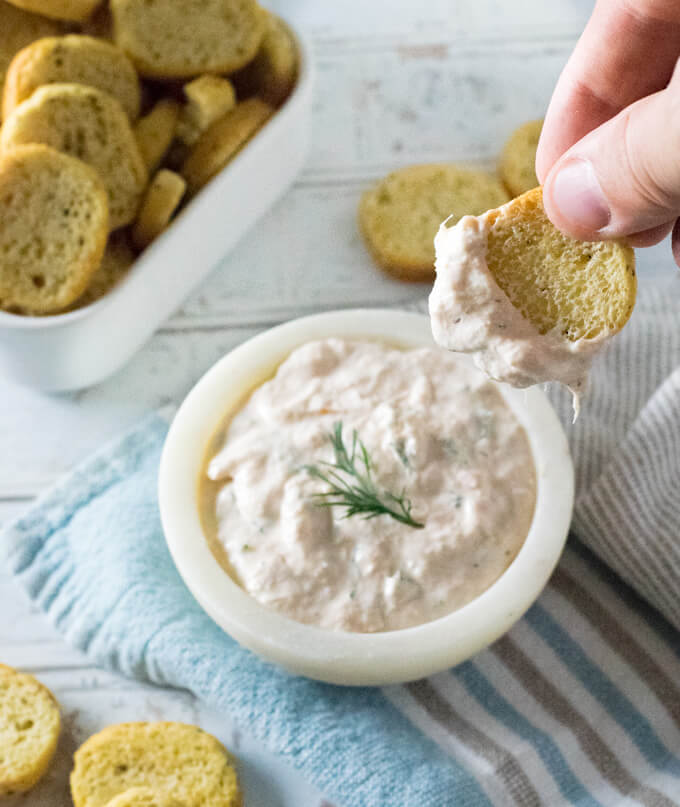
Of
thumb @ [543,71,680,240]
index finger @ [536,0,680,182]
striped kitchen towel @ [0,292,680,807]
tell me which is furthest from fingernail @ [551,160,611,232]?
striped kitchen towel @ [0,292,680,807]

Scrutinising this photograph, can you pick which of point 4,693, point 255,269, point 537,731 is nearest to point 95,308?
point 255,269

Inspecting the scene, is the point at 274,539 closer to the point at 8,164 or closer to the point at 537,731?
the point at 537,731

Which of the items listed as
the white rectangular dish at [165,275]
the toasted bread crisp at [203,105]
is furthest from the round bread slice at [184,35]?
the white rectangular dish at [165,275]

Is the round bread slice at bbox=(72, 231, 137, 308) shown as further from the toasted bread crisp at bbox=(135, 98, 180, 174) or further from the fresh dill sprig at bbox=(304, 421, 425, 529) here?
the fresh dill sprig at bbox=(304, 421, 425, 529)

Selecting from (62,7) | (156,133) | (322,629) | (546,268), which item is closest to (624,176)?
(546,268)

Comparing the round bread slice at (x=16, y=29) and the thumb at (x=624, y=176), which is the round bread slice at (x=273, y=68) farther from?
the thumb at (x=624, y=176)

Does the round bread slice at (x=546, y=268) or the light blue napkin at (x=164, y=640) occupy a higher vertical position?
the round bread slice at (x=546, y=268)
